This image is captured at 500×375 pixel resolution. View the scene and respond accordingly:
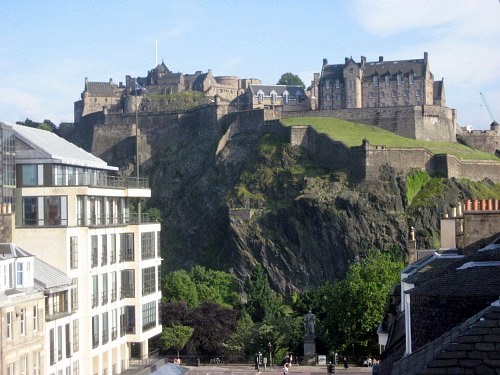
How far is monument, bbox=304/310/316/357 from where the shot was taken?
67062 mm

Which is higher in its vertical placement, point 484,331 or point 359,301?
point 484,331

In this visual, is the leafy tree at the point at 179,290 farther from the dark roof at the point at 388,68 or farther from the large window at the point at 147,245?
the dark roof at the point at 388,68

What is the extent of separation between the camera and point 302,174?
11156cm

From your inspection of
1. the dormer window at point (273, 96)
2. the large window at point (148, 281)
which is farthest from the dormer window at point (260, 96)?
the large window at point (148, 281)

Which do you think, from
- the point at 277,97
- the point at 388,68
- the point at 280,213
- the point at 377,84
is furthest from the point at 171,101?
the point at 280,213

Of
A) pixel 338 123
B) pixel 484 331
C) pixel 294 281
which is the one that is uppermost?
pixel 338 123

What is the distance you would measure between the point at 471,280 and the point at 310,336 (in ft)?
175

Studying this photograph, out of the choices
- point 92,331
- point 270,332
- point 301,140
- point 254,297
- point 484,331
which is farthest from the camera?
point 301,140

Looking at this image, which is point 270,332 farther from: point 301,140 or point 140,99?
point 140,99

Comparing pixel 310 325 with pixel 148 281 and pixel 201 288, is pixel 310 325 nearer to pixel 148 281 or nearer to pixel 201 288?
pixel 148 281

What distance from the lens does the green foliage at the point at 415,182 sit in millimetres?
106312

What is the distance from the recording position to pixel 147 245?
4572 centimetres

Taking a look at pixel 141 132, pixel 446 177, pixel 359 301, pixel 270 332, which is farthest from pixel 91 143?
pixel 359 301

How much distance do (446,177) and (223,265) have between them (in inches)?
1032
